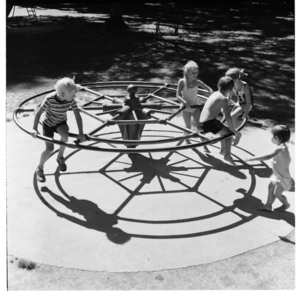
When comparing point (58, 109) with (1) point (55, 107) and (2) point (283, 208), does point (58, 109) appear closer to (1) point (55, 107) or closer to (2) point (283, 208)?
(1) point (55, 107)

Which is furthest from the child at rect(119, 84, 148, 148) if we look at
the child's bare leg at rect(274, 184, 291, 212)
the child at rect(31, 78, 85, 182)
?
the child's bare leg at rect(274, 184, 291, 212)

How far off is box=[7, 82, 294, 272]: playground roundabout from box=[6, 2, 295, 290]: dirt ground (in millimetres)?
186

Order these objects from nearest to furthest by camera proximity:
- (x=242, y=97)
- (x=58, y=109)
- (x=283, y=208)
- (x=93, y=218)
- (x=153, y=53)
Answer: (x=93, y=218) → (x=283, y=208) → (x=58, y=109) → (x=242, y=97) → (x=153, y=53)

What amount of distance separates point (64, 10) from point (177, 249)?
2245 centimetres

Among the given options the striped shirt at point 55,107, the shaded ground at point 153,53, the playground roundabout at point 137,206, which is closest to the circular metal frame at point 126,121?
the playground roundabout at point 137,206

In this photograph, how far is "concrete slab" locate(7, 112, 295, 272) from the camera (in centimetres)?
387

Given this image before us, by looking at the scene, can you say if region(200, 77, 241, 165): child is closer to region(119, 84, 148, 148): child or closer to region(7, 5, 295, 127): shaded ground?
region(119, 84, 148, 148): child

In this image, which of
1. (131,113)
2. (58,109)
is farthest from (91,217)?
(131,113)

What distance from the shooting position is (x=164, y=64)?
11703mm

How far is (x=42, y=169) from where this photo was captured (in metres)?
5.08

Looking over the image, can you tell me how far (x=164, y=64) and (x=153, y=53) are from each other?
149cm

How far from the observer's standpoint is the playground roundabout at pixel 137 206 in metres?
3.88

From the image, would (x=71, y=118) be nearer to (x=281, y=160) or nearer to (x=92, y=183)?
(x=92, y=183)

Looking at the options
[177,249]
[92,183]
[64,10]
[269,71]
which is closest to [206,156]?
[92,183]
